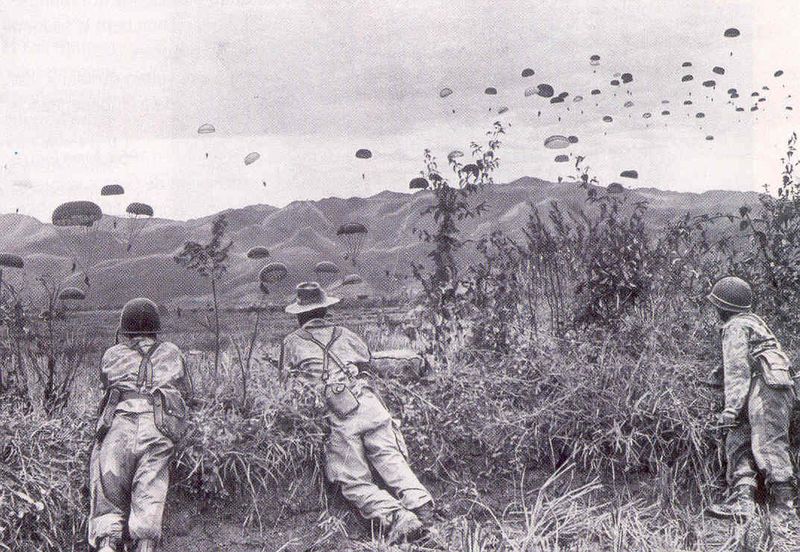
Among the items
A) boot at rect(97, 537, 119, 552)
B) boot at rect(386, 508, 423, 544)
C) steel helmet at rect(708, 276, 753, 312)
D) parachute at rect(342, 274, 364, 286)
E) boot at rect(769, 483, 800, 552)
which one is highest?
steel helmet at rect(708, 276, 753, 312)

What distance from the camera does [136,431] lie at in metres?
5.31

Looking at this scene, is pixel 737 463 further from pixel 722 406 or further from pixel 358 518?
pixel 358 518

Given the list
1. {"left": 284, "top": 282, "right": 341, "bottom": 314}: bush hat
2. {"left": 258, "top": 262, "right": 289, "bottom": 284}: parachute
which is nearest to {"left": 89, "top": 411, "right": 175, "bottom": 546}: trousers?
{"left": 284, "top": 282, "right": 341, "bottom": 314}: bush hat

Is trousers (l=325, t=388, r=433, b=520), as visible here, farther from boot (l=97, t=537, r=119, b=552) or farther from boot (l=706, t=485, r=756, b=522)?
boot (l=706, t=485, r=756, b=522)

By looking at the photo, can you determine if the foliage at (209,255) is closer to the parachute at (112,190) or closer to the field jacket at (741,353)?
the field jacket at (741,353)

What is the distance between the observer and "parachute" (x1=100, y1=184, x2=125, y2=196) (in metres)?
26.3

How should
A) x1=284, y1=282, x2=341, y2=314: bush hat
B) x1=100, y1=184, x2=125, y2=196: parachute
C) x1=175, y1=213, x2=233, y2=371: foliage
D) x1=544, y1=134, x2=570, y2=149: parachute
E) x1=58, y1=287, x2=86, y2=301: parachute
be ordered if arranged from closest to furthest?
x1=284, y1=282, x2=341, y2=314: bush hat → x1=175, y1=213, x2=233, y2=371: foliage → x1=58, y1=287, x2=86, y2=301: parachute → x1=544, y1=134, x2=570, y2=149: parachute → x1=100, y1=184, x2=125, y2=196: parachute

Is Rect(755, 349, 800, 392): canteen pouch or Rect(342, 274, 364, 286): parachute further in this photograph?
Rect(342, 274, 364, 286): parachute

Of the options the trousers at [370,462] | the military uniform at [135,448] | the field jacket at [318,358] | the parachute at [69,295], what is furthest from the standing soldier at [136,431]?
the parachute at [69,295]

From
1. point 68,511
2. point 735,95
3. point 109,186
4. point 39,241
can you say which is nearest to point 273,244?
point 39,241

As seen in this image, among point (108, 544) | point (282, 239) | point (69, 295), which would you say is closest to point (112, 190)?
point (69, 295)

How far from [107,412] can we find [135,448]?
1.21 ft

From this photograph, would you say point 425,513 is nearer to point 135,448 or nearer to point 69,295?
point 135,448

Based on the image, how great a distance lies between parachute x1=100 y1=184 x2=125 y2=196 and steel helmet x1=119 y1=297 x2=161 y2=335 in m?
21.8
